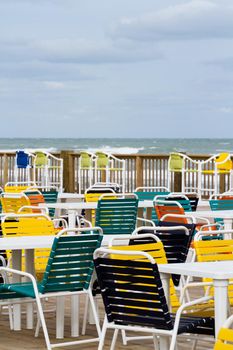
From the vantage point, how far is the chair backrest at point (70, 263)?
9.07m

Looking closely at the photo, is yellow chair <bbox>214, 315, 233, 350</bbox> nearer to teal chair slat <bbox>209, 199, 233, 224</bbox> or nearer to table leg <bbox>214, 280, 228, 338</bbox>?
table leg <bbox>214, 280, 228, 338</bbox>

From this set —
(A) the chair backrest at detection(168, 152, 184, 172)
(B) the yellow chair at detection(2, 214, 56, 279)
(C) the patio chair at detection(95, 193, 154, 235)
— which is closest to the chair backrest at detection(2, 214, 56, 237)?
(B) the yellow chair at detection(2, 214, 56, 279)

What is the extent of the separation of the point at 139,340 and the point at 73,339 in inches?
19.3

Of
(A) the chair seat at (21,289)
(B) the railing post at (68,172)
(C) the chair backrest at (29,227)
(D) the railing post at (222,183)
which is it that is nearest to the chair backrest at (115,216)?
(C) the chair backrest at (29,227)

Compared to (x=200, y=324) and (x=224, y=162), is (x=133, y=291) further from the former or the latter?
(x=224, y=162)

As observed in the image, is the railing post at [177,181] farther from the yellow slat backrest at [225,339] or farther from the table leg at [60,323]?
the yellow slat backrest at [225,339]

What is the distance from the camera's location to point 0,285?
9664 mm

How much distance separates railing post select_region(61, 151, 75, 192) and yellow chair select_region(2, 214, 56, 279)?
46.3 feet

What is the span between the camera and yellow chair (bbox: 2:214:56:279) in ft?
34.2

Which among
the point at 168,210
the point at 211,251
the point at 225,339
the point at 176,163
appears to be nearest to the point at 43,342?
the point at 211,251

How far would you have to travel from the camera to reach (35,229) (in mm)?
10664

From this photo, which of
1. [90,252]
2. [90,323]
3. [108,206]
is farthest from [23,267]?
[108,206]

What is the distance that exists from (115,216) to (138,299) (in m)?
5.52

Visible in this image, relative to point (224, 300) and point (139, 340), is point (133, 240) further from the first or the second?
point (224, 300)
